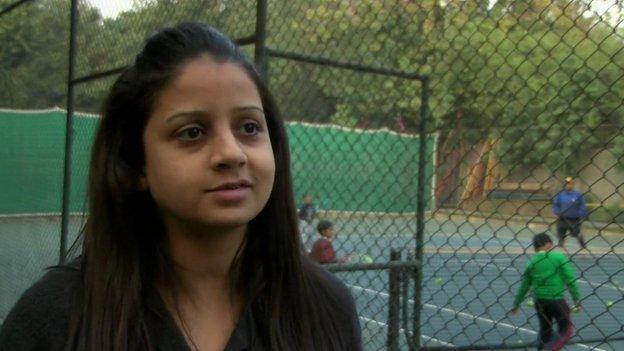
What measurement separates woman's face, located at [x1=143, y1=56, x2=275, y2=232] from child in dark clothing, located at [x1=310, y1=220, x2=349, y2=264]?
4.73 meters

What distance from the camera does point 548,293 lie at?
16.5 feet

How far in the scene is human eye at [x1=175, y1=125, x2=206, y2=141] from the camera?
1.41 meters

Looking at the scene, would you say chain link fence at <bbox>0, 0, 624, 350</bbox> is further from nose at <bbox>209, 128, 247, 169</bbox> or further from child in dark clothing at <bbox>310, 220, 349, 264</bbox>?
nose at <bbox>209, 128, 247, 169</bbox>

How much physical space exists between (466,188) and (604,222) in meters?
0.64

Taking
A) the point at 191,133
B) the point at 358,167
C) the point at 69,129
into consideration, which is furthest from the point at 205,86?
the point at 358,167

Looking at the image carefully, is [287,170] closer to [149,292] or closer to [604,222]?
[149,292]

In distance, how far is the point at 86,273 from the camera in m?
1.46

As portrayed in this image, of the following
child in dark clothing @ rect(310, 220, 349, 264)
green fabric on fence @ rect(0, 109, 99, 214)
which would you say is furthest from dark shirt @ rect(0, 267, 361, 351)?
child in dark clothing @ rect(310, 220, 349, 264)

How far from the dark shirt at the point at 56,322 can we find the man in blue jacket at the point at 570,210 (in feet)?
7.79

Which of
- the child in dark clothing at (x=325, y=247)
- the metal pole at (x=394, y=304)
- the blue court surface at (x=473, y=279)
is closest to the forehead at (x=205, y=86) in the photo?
the blue court surface at (x=473, y=279)

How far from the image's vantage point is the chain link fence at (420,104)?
3305 millimetres

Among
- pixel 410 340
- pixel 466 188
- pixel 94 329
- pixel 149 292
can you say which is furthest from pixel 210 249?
→ pixel 410 340

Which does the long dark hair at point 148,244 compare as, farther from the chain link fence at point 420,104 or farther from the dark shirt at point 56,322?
the chain link fence at point 420,104

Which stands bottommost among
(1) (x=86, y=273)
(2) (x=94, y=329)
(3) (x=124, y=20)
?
(2) (x=94, y=329)
